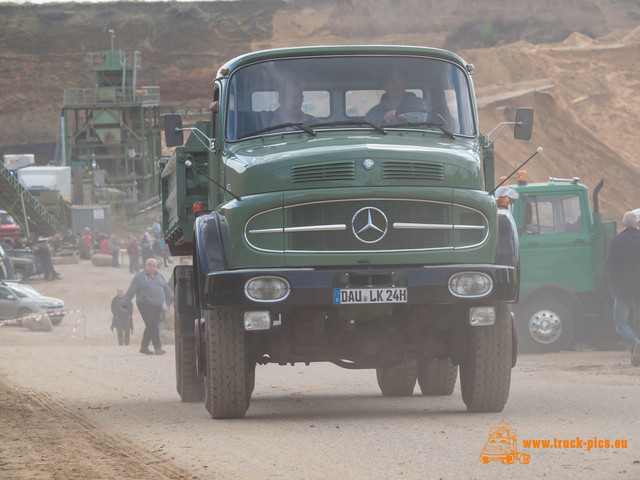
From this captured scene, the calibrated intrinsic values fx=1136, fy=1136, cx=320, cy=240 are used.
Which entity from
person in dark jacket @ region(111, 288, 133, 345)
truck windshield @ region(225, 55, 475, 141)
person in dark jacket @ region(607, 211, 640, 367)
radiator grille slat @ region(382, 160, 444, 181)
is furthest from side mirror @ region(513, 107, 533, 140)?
person in dark jacket @ region(111, 288, 133, 345)

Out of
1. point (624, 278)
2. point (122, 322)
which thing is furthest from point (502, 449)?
point (122, 322)

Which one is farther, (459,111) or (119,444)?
(459,111)

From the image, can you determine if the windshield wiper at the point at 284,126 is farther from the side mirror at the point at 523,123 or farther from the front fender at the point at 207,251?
the side mirror at the point at 523,123

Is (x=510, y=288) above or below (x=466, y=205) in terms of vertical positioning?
below

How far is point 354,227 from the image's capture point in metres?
8.02

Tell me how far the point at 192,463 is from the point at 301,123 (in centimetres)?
314

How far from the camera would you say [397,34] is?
A: 78438mm

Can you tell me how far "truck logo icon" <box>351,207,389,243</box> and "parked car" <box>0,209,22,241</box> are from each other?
131ft

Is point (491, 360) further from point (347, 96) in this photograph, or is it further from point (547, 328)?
point (547, 328)

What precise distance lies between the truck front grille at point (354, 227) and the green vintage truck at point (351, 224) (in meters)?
0.01

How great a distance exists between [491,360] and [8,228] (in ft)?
132

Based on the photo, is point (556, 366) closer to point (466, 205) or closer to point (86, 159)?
point (466, 205)

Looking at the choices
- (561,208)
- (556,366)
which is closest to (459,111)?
(556,366)

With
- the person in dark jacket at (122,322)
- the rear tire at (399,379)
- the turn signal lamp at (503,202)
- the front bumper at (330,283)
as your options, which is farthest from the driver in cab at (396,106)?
the person in dark jacket at (122,322)
